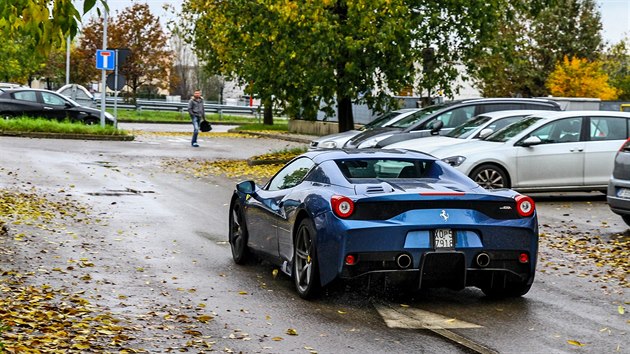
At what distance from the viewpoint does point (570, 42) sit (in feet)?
253

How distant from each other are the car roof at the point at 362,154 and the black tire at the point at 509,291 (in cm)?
145

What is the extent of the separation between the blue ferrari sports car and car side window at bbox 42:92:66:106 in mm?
32440

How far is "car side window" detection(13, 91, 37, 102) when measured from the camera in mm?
41375

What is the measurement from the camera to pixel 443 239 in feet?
30.7

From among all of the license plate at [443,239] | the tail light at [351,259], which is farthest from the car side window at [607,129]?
the tail light at [351,259]

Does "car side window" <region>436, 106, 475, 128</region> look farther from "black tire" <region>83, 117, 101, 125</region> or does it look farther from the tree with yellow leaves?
the tree with yellow leaves

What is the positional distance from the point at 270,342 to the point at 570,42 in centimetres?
7189

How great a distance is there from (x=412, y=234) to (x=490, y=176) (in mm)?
10482

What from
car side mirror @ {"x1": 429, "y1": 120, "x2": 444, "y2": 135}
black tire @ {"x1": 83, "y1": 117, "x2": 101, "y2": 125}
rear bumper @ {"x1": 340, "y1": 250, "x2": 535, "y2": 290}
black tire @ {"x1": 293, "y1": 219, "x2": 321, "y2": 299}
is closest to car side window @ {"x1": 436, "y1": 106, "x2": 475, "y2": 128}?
car side mirror @ {"x1": 429, "y1": 120, "x2": 444, "y2": 135}

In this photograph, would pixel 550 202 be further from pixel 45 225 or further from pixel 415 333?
pixel 415 333

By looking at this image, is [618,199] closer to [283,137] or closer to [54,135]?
[54,135]

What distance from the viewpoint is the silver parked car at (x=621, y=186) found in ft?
49.2

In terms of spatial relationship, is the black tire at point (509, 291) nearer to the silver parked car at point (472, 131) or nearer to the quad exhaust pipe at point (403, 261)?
the quad exhaust pipe at point (403, 261)

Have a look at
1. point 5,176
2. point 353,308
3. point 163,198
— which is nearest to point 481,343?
point 353,308
